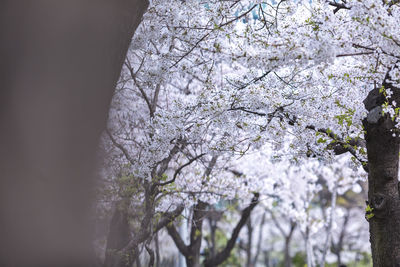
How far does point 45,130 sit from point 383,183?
4688 mm

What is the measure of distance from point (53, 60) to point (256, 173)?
1289 centimetres

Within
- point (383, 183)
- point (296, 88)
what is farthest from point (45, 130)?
point (383, 183)

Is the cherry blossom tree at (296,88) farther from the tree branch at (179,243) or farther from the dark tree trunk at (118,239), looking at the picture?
the tree branch at (179,243)

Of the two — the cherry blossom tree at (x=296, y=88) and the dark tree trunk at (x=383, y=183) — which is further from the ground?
the cherry blossom tree at (x=296, y=88)

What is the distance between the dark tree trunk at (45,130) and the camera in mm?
3172

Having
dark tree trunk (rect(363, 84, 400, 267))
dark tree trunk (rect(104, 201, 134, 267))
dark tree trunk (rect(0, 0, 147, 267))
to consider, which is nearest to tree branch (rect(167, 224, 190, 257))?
dark tree trunk (rect(104, 201, 134, 267))

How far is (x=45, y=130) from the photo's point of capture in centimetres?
317

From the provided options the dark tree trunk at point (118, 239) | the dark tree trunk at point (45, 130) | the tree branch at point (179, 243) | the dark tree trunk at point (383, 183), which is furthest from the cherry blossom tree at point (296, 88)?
the tree branch at point (179, 243)

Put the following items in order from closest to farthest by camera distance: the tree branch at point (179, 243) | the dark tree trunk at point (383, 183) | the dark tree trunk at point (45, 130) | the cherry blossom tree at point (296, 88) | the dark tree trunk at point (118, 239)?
the dark tree trunk at point (45, 130)
the cherry blossom tree at point (296, 88)
the dark tree trunk at point (383, 183)
the dark tree trunk at point (118, 239)
the tree branch at point (179, 243)

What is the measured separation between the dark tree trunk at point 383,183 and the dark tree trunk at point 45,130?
165 inches

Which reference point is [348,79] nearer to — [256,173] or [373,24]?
[373,24]

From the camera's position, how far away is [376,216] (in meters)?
6.47

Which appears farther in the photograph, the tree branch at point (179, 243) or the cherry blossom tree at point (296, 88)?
the tree branch at point (179, 243)

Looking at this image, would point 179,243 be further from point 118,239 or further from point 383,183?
point 383,183
